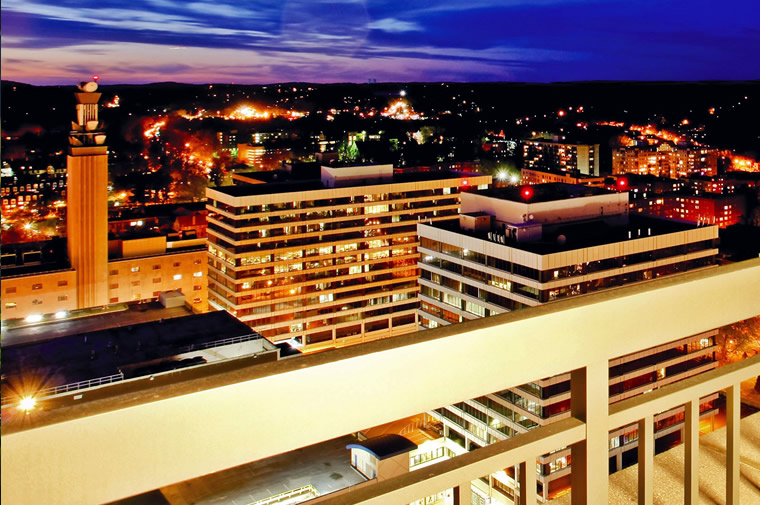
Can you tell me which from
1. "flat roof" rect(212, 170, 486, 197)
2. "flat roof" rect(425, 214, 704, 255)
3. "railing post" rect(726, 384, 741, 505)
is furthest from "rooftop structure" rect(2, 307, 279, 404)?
"flat roof" rect(212, 170, 486, 197)

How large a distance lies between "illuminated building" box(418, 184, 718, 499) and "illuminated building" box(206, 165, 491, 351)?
4.04 meters

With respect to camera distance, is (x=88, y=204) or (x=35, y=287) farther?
(x=88, y=204)

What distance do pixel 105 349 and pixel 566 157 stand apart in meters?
37.5

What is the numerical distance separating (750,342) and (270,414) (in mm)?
17548

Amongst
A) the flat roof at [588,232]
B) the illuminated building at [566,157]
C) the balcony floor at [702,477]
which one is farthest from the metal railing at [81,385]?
the illuminated building at [566,157]

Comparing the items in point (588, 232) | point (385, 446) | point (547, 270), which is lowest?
point (385, 446)

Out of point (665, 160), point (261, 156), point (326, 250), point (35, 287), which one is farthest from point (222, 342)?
point (665, 160)

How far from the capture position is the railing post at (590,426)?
842 mm

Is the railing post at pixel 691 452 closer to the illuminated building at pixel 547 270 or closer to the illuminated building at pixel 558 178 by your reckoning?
the illuminated building at pixel 547 270

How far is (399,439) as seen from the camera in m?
9.13

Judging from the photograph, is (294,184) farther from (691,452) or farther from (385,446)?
(691,452)

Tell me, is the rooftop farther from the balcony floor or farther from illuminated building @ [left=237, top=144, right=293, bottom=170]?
the balcony floor

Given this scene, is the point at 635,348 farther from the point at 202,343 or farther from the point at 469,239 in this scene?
the point at 469,239

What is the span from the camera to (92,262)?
1650 centimetres
